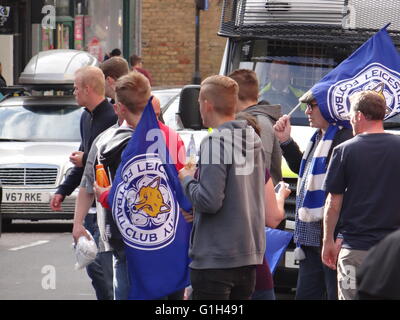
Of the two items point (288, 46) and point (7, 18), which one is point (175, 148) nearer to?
point (288, 46)

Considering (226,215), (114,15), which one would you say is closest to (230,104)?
(226,215)

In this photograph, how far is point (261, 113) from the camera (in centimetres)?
828

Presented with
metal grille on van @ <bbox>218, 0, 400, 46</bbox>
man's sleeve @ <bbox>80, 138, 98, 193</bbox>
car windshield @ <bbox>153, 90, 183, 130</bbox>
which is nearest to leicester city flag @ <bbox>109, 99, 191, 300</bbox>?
man's sleeve @ <bbox>80, 138, 98, 193</bbox>

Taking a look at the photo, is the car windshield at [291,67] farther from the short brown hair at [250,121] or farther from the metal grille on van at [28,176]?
the metal grille on van at [28,176]

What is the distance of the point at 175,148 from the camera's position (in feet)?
22.9

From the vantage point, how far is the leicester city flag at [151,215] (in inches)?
270

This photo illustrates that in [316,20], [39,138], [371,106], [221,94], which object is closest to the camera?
[221,94]

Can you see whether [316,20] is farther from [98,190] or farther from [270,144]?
[98,190]

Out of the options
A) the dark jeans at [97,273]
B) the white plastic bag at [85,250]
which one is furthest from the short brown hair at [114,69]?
the white plastic bag at [85,250]

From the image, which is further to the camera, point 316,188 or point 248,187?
point 316,188

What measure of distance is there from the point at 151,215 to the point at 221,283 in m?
0.72

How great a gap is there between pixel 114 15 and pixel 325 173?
2742 cm

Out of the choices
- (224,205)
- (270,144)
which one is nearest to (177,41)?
(270,144)
